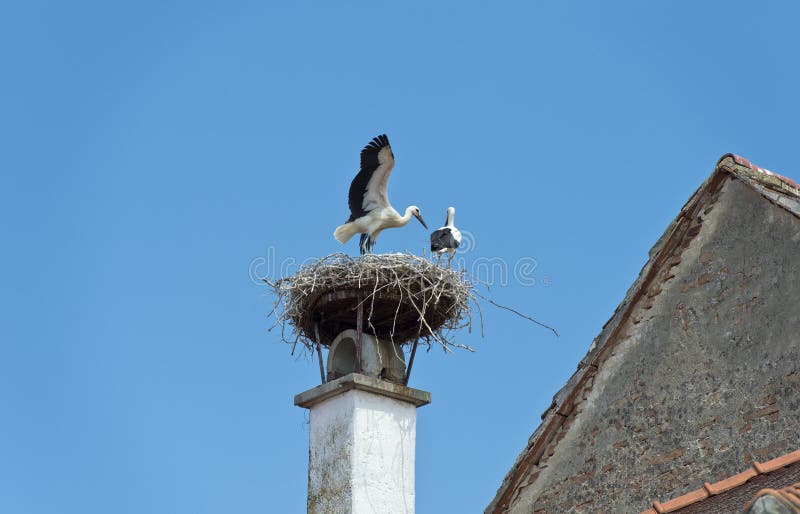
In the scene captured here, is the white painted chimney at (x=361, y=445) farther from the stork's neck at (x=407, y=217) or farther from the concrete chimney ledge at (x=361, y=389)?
the stork's neck at (x=407, y=217)

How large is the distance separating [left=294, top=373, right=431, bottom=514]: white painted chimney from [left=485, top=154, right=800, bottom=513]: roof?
2.41 m

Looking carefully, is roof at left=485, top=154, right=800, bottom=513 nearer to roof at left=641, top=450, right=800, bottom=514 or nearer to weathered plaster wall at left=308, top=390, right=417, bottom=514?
roof at left=641, top=450, right=800, bottom=514

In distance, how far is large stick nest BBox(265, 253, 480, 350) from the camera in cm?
1104

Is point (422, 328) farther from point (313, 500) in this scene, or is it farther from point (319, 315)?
point (313, 500)

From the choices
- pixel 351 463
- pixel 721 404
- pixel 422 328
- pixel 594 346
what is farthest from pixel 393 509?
pixel 721 404

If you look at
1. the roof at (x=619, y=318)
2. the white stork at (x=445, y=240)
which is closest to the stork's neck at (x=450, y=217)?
the white stork at (x=445, y=240)

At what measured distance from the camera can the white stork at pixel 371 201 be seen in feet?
41.5

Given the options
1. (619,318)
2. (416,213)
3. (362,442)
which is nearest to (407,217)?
(416,213)

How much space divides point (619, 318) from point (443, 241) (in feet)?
18.6

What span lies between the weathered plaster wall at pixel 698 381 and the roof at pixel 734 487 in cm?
105

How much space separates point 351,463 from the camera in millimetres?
10141

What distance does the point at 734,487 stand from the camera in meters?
5.54

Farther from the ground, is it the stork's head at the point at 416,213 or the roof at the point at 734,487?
the stork's head at the point at 416,213

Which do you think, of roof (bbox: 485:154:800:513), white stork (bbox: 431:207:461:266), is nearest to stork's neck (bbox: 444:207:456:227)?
white stork (bbox: 431:207:461:266)
